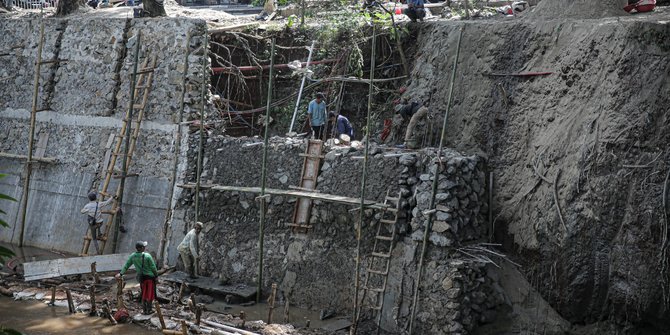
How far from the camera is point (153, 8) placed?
56.3ft

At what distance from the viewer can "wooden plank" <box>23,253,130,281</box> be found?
14.0 metres

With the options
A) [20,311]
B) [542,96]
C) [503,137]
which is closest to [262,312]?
[20,311]

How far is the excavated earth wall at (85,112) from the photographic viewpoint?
1551 cm

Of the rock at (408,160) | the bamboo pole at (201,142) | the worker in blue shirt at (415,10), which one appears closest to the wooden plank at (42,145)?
the bamboo pole at (201,142)

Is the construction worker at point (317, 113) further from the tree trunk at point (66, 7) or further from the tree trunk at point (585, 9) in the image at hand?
the tree trunk at point (66, 7)

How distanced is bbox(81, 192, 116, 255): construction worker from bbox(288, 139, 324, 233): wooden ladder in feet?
13.3

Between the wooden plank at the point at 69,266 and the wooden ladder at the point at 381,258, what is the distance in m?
4.92

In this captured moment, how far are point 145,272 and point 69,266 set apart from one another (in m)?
2.78

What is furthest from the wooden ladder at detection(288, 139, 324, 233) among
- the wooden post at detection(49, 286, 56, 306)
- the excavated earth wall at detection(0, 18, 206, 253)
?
the wooden post at detection(49, 286, 56, 306)

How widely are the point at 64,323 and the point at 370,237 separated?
4.67m

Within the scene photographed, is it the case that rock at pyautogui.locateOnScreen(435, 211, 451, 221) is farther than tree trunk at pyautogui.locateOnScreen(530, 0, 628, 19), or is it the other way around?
tree trunk at pyautogui.locateOnScreen(530, 0, 628, 19)

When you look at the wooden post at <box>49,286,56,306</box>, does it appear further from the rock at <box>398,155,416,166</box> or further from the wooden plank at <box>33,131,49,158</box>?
the rock at <box>398,155,416,166</box>

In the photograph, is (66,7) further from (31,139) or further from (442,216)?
(442,216)

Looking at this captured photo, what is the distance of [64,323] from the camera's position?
12.2m
